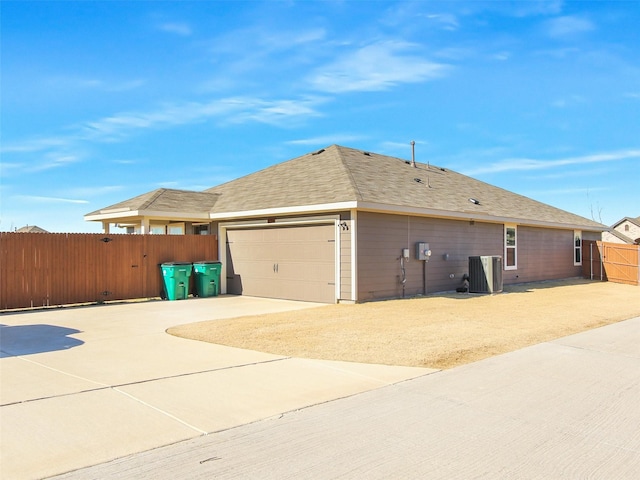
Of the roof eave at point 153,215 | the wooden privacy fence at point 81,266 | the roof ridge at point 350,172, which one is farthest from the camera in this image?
the roof eave at point 153,215

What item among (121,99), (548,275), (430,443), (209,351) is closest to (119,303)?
(121,99)

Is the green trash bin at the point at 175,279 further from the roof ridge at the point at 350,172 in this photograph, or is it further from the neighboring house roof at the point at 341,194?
the roof ridge at the point at 350,172

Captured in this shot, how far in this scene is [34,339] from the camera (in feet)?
28.6

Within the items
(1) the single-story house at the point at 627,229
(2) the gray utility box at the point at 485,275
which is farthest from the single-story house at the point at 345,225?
(1) the single-story house at the point at 627,229

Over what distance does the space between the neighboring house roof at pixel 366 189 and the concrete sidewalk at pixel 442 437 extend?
26.6ft

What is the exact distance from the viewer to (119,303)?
1445cm

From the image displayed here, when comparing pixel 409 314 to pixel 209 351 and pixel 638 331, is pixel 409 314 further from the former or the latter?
pixel 209 351

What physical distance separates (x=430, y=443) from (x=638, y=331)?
797cm

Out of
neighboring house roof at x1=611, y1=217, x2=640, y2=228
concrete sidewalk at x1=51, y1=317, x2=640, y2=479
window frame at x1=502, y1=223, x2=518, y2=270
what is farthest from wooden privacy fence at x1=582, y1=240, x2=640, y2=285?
neighboring house roof at x1=611, y1=217, x2=640, y2=228

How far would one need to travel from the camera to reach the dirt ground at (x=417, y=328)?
304 inches

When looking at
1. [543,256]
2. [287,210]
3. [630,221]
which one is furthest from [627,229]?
[287,210]

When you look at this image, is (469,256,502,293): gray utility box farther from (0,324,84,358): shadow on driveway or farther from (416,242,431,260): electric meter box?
(0,324,84,358): shadow on driveway

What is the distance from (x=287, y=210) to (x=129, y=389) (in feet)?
31.4

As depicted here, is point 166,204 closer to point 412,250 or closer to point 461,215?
point 412,250
